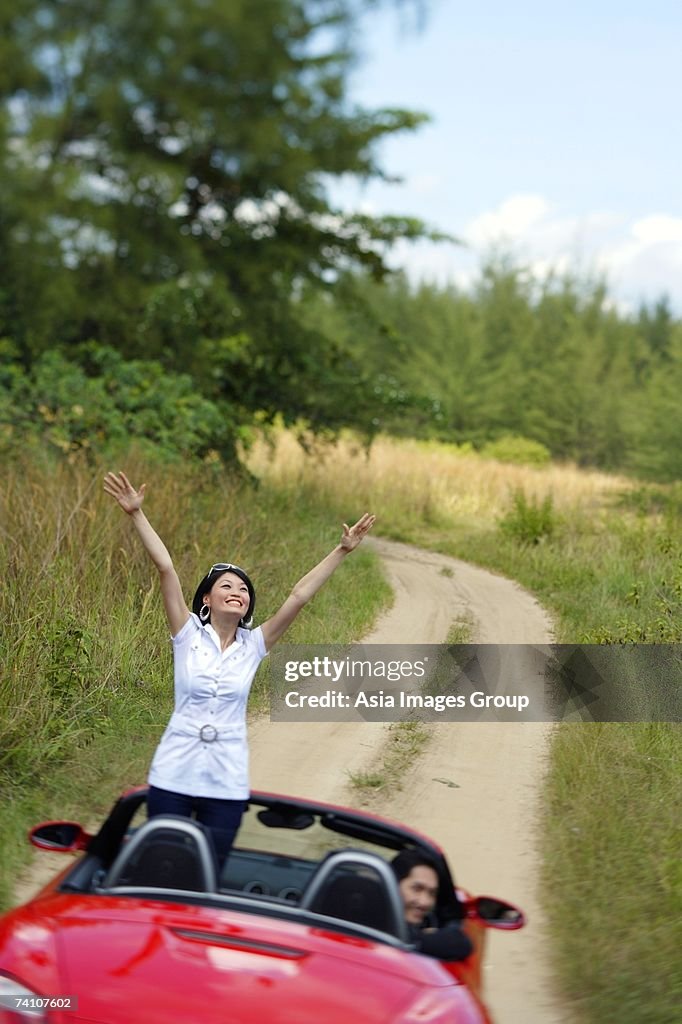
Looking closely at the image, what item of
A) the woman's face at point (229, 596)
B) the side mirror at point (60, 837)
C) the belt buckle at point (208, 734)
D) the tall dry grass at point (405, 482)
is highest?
the tall dry grass at point (405, 482)

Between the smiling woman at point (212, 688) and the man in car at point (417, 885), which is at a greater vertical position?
the smiling woman at point (212, 688)

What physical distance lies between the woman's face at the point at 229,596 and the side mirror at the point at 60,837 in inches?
38.9

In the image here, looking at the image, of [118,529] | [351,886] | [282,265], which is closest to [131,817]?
[351,886]

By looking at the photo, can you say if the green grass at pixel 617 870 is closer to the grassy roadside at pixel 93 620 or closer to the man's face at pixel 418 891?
the man's face at pixel 418 891

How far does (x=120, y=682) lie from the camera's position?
813cm

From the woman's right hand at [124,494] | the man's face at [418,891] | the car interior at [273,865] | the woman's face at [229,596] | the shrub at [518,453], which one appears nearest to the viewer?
the car interior at [273,865]

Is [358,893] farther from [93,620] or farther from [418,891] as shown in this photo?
[93,620]

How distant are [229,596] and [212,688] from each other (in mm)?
347

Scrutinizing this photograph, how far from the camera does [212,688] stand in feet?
14.3

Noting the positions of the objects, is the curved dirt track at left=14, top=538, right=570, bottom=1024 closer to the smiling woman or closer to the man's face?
the man's face

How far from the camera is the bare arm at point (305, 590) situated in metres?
4.70

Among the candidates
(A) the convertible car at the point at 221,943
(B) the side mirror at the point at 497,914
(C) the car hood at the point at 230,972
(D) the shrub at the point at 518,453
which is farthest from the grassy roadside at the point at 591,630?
(D) the shrub at the point at 518,453

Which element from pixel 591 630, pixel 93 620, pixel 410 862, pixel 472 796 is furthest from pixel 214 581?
pixel 591 630

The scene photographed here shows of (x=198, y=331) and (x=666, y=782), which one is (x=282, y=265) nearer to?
(x=198, y=331)
